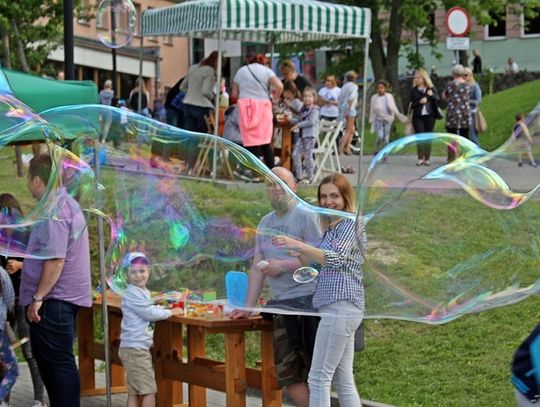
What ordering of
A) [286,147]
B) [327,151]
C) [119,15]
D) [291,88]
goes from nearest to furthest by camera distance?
1. [119,15]
2. [286,147]
3. [291,88]
4. [327,151]

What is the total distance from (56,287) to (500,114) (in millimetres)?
18621

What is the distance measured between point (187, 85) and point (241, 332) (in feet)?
29.7

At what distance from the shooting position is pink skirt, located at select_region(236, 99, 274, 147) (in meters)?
14.9

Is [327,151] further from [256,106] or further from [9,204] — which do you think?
[9,204]

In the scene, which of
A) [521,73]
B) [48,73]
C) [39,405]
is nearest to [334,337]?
[39,405]

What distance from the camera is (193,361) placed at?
861cm

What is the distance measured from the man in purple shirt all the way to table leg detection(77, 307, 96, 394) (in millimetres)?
1547

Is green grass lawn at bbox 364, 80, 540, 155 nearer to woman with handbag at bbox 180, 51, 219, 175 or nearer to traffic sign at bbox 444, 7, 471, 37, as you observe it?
traffic sign at bbox 444, 7, 471, 37

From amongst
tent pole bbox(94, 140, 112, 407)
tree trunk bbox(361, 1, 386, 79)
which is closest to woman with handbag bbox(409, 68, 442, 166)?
tent pole bbox(94, 140, 112, 407)

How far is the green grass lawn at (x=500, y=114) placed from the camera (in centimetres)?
2228

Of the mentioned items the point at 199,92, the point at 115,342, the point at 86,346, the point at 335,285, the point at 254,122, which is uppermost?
the point at 199,92

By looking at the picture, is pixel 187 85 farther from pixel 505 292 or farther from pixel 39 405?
pixel 505 292

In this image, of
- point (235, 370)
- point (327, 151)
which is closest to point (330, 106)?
point (327, 151)

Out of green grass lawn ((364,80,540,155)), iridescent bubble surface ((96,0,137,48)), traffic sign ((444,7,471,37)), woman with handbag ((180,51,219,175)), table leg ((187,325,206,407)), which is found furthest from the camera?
green grass lawn ((364,80,540,155))
